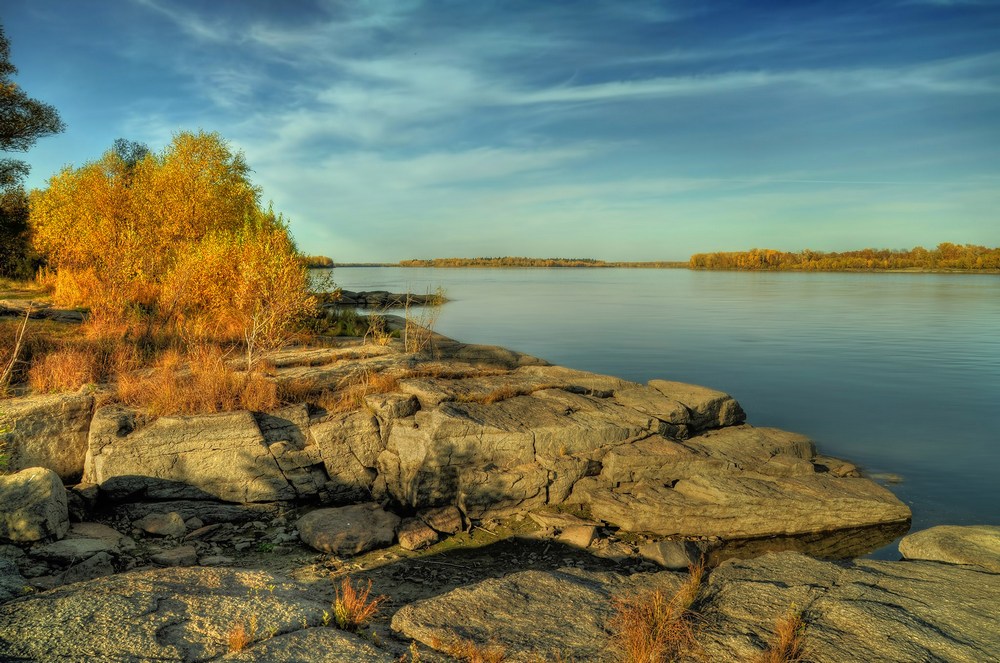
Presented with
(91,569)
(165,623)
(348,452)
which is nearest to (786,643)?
(165,623)

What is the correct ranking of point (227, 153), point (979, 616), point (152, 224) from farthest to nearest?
point (227, 153) < point (152, 224) < point (979, 616)

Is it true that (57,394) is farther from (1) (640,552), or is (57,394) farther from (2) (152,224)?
(2) (152,224)

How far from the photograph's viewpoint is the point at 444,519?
10.8 m

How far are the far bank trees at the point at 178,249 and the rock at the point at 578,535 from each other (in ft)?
27.0

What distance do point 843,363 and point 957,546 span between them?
22.0 meters

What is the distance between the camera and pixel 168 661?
4914 millimetres

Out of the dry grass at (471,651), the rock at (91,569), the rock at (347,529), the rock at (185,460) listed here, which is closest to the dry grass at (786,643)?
the dry grass at (471,651)

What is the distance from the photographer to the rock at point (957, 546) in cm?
842

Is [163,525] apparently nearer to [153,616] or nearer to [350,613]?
[153,616]

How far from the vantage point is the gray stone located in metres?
4.96

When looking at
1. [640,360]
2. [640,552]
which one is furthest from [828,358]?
[640,552]

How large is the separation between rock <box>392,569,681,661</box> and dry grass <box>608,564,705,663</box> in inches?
6.9

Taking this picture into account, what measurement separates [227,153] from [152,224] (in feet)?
21.1

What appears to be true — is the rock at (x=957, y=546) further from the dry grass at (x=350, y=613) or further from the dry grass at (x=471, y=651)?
the dry grass at (x=350, y=613)
